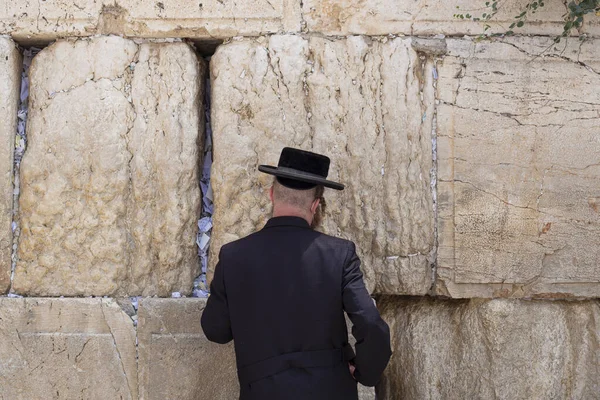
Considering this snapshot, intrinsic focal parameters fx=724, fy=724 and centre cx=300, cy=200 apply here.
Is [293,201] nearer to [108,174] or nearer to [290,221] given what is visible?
[290,221]

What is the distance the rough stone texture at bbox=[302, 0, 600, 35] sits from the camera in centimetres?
367

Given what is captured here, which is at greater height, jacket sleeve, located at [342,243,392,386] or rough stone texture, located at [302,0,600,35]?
rough stone texture, located at [302,0,600,35]

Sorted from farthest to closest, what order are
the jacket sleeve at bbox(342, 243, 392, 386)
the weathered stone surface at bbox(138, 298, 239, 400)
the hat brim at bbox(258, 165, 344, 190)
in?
the weathered stone surface at bbox(138, 298, 239, 400) → the hat brim at bbox(258, 165, 344, 190) → the jacket sleeve at bbox(342, 243, 392, 386)

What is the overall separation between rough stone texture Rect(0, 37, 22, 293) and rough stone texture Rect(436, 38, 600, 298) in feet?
7.10

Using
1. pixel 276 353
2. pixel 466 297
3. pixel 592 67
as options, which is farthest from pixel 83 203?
pixel 592 67

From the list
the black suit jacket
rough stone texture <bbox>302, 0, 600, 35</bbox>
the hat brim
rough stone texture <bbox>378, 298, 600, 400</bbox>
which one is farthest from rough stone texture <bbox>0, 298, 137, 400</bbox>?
rough stone texture <bbox>302, 0, 600, 35</bbox>

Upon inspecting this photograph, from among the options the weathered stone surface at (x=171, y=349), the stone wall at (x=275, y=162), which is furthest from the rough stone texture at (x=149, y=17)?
the weathered stone surface at (x=171, y=349)

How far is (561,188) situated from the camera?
11.9ft

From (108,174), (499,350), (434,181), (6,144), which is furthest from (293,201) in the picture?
(6,144)

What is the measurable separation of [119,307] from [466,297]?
174 cm

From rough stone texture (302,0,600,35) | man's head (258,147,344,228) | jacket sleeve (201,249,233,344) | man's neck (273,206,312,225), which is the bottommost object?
jacket sleeve (201,249,233,344)

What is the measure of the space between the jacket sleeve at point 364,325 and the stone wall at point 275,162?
2.55 ft

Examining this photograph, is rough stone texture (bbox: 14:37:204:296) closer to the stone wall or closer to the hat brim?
the stone wall

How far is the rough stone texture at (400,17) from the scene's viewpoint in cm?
367
